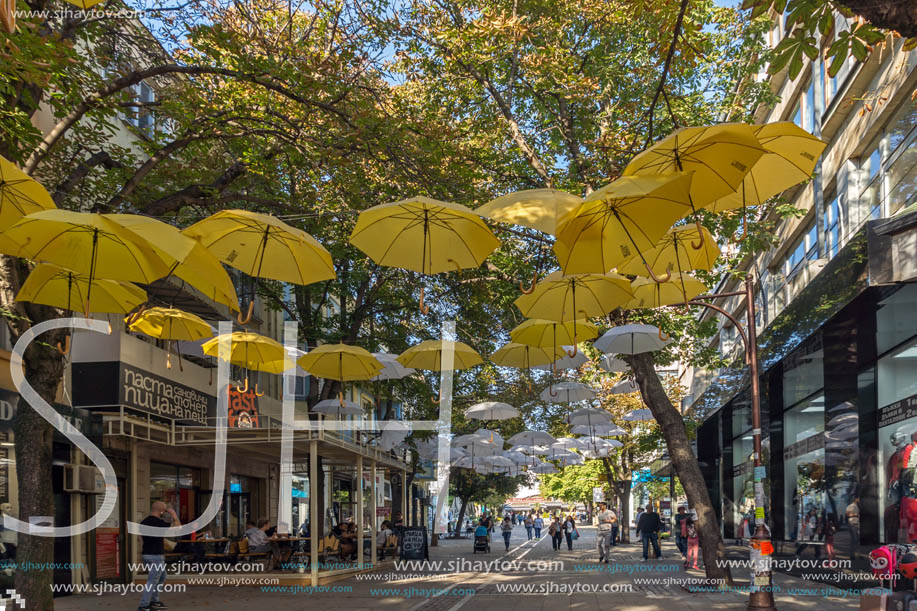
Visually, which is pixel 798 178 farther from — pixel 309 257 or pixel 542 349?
pixel 542 349

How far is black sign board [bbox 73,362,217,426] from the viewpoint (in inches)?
672

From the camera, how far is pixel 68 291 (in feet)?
Result: 33.4

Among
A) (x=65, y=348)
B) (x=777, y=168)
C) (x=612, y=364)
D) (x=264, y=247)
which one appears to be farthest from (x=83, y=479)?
(x=777, y=168)

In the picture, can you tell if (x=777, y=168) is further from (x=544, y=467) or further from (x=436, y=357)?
(x=544, y=467)

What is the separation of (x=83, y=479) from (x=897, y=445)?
48.7 ft

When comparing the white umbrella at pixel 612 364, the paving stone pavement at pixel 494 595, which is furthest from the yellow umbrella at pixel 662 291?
the white umbrella at pixel 612 364

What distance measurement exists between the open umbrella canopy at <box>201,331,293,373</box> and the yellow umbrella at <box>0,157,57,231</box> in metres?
7.83

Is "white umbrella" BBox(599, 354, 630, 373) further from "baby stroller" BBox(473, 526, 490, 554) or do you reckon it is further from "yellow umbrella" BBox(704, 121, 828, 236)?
"baby stroller" BBox(473, 526, 490, 554)

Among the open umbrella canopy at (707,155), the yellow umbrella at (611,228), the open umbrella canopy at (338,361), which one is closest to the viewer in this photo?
the open umbrella canopy at (707,155)

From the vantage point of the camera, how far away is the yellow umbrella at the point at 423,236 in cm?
884

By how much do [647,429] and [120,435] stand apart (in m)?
26.9

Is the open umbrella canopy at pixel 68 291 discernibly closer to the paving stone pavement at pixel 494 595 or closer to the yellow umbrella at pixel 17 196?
the yellow umbrella at pixel 17 196

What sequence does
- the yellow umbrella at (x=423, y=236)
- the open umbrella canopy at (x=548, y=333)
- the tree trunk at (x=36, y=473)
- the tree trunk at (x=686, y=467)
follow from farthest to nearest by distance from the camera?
the tree trunk at (x=686, y=467)
the open umbrella canopy at (x=548, y=333)
the tree trunk at (x=36, y=473)
the yellow umbrella at (x=423, y=236)

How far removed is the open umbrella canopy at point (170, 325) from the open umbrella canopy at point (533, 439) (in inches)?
705
